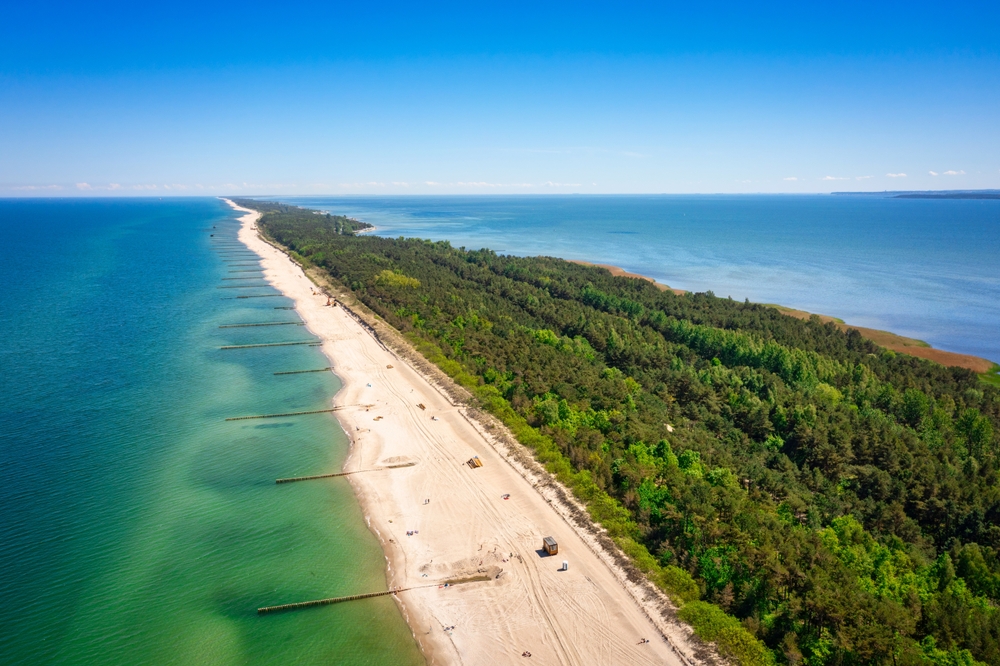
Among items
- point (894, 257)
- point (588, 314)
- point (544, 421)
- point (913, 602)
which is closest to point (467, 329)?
point (588, 314)

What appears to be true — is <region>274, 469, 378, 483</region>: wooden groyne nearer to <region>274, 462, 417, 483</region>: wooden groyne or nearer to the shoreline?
<region>274, 462, 417, 483</region>: wooden groyne

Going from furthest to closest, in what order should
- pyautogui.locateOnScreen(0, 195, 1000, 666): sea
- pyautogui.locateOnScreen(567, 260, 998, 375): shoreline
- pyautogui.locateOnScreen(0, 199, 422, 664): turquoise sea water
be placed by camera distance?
pyautogui.locateOnScreen(567, 260, 998, 375): shoreline
pyautogui.locateOnScreen(0, 195, 1000, 666): sea
pyautogui.locateOnScreen(0, 199, 422, 664): turquoise sea water

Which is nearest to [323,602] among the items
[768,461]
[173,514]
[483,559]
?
[483,559]

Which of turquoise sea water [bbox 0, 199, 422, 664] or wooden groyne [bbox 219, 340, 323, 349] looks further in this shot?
wooden groyne [bbox 219, 340, 323, 349]

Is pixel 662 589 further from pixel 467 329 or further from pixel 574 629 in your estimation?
pixel 467 329

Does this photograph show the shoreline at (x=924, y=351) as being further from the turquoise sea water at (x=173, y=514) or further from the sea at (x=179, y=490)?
the turquoise sea water at (x=173, y=514)

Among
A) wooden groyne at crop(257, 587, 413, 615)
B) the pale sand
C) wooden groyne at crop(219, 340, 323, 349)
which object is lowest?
wooden groyne at crop(257, 587, 413, 615)

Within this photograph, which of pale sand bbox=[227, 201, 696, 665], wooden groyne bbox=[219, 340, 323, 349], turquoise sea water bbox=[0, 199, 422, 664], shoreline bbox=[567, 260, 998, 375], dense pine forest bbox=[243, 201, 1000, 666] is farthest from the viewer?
wooden groyne bbox=[219, 340, 323, 349]

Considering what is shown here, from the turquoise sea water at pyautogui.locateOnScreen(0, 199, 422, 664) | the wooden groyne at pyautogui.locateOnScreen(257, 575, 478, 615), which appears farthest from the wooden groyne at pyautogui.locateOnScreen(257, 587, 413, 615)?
the turquoise sea water at pyautogui.locateOnScreen(0, 199, 422, 664)

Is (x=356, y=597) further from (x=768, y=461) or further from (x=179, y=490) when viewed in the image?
(x=768, y=461)
